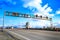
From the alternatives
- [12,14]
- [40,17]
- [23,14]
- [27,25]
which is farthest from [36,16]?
[27,25]

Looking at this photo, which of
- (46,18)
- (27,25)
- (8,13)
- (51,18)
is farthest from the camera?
(27,25)

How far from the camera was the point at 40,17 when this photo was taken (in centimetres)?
6738

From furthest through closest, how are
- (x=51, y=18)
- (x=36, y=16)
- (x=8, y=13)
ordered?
(x=51, y=18) → (x=36, y=16) → (x=8, y=13)

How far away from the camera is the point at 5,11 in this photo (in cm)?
5791

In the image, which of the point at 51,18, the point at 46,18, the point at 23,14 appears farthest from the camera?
the point at 51,18

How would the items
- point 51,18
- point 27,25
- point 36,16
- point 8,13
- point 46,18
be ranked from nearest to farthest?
point 8,13
point 36,16
point 46,18
point 51,18
point 27,25

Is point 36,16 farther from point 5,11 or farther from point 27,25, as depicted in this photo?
point 27,25

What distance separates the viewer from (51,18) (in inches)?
3036

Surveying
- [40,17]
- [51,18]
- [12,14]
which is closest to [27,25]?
[51,18]

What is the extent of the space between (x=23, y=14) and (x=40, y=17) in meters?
8.60

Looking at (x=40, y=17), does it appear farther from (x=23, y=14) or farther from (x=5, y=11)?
(x=5, y=11)

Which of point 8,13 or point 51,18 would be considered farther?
point 51,18

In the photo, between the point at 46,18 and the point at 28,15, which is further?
the point at 46,18

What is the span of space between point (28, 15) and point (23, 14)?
2.10 metres
